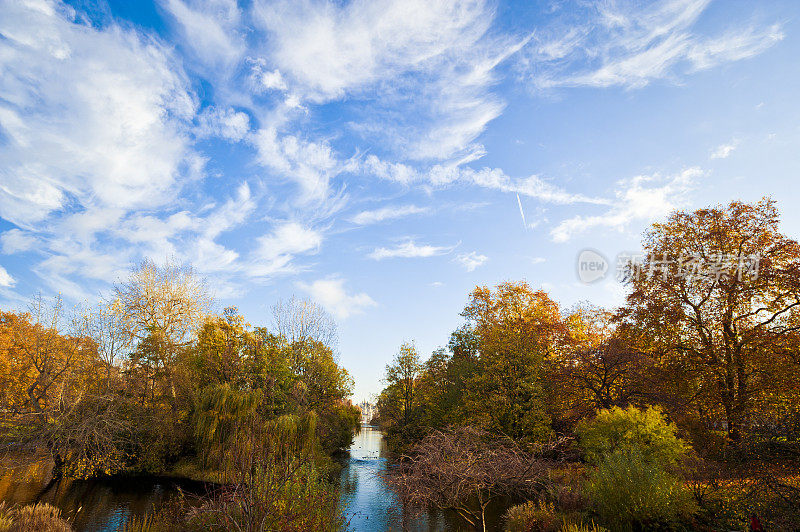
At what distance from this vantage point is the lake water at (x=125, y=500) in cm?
1581

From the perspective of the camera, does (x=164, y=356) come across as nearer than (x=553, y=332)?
Yes

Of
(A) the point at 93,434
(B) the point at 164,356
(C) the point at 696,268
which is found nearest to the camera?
(A) the point at 93,434

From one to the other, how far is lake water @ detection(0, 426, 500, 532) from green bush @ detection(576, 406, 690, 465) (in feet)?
18.3

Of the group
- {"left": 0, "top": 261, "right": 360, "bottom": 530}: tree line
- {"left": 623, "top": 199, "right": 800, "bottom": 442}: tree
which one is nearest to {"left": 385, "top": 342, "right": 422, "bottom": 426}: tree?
{"left": 0, "top": 261, "right": 360, "bottom": 530}: tree line

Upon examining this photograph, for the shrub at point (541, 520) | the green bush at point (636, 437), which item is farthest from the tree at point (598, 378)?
the shrub at point (541, 520)

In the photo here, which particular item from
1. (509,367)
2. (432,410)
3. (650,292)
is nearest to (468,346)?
(432,410)

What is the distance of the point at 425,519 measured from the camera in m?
17.4

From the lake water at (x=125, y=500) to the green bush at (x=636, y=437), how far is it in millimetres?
5578

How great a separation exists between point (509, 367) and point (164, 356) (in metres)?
24.4

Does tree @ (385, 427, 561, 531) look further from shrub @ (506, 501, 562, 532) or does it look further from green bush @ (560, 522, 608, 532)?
shrub @ (506, 501, 562, 532)

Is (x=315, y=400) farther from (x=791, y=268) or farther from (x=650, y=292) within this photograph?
(x=791, y=268)

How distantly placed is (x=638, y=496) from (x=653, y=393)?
11920 mm

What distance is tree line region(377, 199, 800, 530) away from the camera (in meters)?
11.6

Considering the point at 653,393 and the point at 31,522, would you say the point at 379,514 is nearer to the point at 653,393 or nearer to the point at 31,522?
the point at 31,522
